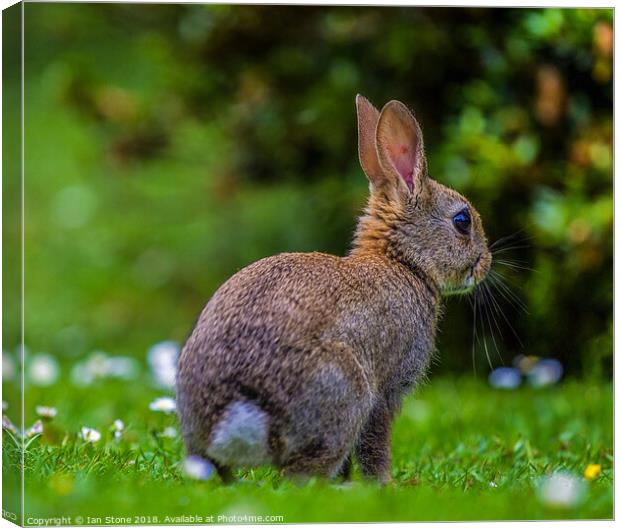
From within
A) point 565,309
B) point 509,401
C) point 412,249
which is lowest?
point 509,401

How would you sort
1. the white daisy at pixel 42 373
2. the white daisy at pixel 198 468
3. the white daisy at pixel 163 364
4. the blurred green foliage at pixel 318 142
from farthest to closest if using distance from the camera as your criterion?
the white daisy at pixel 42 373 < the blurred green foliage at pixel 318 142 < the white daisy at pixel 163 364 < the white daisy at pixel 198 468

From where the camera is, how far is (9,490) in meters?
4.49

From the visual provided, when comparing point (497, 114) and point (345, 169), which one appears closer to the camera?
point (497, 114)

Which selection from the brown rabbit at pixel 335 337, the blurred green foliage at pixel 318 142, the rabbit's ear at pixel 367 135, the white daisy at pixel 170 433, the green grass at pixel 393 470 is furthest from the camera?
the blurred green foliage at pixel 318 142

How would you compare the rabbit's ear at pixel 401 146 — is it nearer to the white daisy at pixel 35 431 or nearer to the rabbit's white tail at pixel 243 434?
the rabbit's white tail at pixel 243 434

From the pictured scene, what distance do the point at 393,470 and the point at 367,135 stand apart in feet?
5.12

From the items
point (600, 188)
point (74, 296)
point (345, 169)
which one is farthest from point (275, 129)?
point (74, 296)

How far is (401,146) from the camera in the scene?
204 inches

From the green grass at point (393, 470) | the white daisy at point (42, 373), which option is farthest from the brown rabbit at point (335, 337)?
the white daisy at point (42, 373)

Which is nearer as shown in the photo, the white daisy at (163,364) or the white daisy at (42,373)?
the white daisy at (163,364)

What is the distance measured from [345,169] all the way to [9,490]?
4703 millimetres

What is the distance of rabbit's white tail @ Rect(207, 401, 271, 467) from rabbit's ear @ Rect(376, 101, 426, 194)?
54.6 inches

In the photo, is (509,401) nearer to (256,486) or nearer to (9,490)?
(256,486)

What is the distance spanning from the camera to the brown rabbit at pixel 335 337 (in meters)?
4.41
